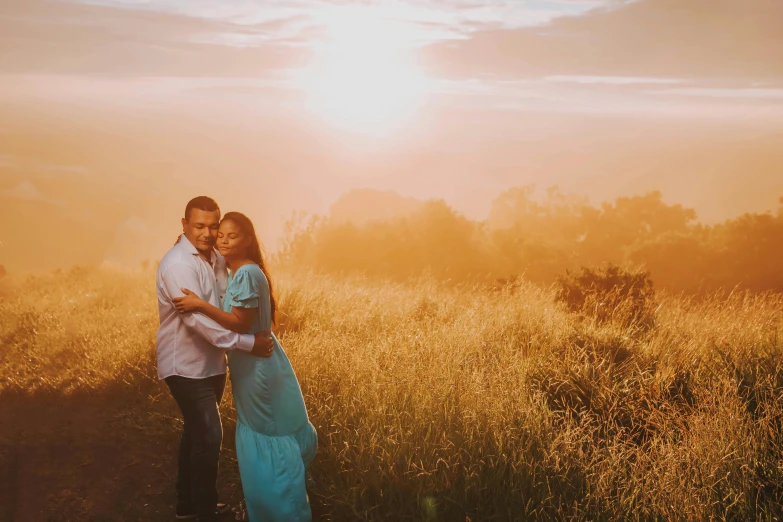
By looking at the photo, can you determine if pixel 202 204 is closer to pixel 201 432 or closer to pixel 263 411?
pixel 263 411

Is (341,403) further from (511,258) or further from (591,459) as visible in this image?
(511,258)

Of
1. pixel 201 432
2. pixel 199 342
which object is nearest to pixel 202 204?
pixel 199 342

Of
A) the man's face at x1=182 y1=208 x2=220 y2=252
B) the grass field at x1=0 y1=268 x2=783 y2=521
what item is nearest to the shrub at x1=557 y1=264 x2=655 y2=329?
the grass field at x1=0 y1=268 x2=783 y2=521

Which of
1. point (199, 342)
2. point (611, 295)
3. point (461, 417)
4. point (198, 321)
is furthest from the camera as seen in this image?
point (611, 295)

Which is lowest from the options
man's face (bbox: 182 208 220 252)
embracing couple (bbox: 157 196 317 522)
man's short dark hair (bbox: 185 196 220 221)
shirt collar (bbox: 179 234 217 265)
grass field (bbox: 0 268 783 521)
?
grass field (bbox: 0 268 783 521)

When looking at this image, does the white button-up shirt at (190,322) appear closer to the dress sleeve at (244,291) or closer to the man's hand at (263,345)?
the man's hand at (263,345)

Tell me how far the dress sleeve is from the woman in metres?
0.03

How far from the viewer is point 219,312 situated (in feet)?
12.6

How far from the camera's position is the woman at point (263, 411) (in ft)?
12.8

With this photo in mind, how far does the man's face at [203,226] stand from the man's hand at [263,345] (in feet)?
2.11

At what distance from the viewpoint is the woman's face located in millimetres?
3824

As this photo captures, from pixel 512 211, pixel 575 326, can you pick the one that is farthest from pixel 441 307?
pixel 512 211

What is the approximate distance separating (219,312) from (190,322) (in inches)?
8.8

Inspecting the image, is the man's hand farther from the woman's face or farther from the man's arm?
the woman's face
